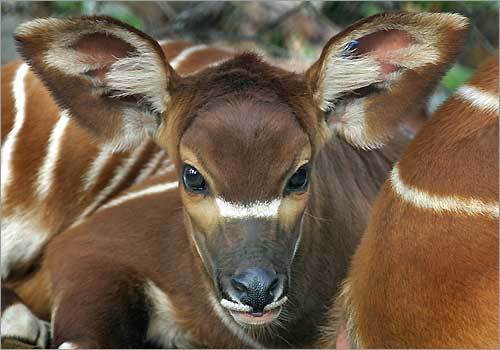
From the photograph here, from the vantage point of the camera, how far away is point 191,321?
2.69 metres

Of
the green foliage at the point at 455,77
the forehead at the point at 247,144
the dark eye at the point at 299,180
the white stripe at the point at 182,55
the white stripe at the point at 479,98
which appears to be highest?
the white stripe at the point at 479,98

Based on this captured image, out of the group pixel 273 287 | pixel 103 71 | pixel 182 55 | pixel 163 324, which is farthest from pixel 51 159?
pixel 273 287

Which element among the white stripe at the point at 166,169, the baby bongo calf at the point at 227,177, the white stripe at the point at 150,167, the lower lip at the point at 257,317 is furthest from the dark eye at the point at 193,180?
the white stripe at the point at 150,167

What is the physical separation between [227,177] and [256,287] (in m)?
0.26

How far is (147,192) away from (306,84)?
2.56 ft

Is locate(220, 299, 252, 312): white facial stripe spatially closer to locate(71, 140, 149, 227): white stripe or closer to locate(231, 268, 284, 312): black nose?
locate(231, 268, 284, 312): black nose

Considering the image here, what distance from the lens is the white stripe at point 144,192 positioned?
2961mm

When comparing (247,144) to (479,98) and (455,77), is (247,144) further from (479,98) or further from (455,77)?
(455,77)

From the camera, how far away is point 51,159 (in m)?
3.30

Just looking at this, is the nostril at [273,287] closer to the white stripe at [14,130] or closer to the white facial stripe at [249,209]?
the white facial stripe at [249,209]

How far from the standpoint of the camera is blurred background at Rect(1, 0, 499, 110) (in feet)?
14.3

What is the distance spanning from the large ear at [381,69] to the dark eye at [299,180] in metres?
0.20

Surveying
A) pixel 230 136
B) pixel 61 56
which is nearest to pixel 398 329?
pixel 230 136

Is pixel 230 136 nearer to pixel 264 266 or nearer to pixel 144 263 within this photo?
pixel 264 266
